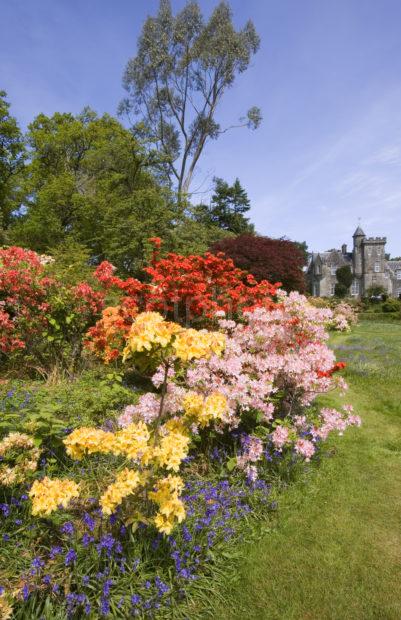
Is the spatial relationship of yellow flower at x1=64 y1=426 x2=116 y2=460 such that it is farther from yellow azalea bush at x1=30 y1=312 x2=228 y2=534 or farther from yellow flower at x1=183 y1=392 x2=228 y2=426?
yellow flower at x1=183 y1=392 x2=228 y2=426

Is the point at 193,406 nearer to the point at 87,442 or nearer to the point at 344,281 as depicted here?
the point at 87,442

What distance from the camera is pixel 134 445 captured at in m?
2.24

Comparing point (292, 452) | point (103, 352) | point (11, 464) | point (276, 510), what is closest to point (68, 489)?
point (11, 464)

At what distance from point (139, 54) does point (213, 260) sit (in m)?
19.3

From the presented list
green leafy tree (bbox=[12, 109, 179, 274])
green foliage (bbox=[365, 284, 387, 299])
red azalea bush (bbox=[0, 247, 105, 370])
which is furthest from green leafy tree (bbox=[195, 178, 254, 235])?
red azalea bush (bbox=[0, 247, 105, 370])

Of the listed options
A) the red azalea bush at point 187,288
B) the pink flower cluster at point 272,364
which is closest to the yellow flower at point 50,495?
the pink flower cluster at point 272,364

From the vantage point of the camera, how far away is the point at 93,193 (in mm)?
19594

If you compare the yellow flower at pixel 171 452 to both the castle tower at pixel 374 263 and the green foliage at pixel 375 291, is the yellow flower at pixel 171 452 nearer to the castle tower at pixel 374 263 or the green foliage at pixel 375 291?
the green foliage at pixel 375 291

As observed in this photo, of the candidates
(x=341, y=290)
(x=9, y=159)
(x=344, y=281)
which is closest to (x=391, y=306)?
(x=341, y=290)

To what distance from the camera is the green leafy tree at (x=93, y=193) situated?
15188 mm

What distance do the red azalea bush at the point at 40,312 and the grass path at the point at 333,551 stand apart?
403 cm

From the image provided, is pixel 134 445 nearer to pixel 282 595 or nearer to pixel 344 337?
pixel 282 595

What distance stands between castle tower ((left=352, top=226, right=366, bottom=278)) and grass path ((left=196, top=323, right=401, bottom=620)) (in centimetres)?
4536

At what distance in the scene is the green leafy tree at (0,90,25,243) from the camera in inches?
788
